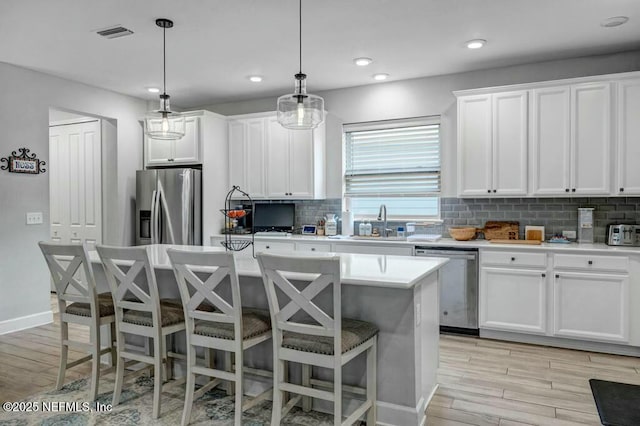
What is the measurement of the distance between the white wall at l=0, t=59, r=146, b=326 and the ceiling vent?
1584 millimetres

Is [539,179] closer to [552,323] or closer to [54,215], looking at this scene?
[552,323]

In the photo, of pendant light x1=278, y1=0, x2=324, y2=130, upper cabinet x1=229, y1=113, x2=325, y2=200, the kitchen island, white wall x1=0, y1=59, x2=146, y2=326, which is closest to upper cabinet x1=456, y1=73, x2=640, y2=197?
upper cabinet x1=229, y1=113, x2=325, y2=200

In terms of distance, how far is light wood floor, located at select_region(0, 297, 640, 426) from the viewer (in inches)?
106

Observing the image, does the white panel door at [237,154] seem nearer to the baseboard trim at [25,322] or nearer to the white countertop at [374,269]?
the white countertop at [374,269]

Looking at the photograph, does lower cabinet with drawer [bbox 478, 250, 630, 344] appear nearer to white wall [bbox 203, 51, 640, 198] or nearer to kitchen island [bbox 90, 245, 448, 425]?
white wall [bbox 203, 51, 640, 198]

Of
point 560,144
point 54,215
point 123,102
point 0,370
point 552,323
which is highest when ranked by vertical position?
point 123,102

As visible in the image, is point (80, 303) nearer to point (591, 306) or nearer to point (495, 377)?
point (495, 377)

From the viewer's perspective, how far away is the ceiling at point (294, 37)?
318 centimetres

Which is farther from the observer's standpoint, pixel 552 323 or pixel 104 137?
pixel 104 137

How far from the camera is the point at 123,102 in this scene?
5.66m

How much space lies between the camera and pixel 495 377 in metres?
3.28

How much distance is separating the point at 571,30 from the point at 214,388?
12.9ft

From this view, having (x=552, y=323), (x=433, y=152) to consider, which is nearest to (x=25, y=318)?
(x=433, y=152)

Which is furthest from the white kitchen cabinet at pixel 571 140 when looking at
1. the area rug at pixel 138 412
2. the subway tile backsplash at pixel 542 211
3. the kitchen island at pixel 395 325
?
the area rug at pixel 138 412
